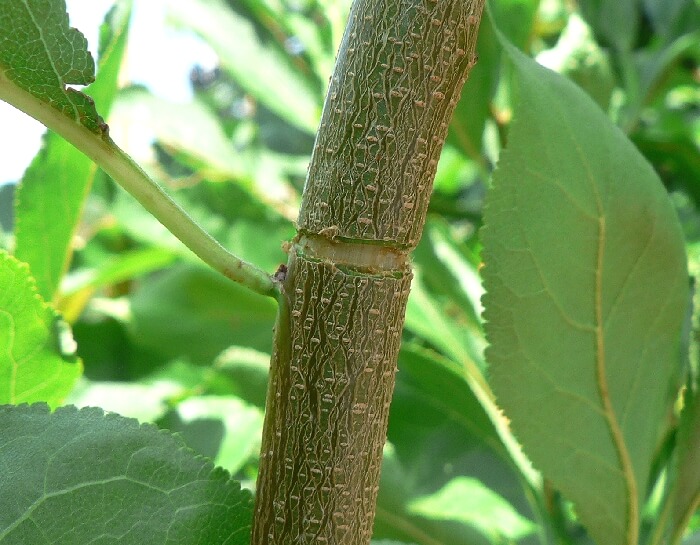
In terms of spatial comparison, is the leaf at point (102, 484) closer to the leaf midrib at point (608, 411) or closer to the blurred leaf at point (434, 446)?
the leaf midrib at point (608, 411)

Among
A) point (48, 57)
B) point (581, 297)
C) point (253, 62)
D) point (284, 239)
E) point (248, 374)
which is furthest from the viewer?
point (253, 62)

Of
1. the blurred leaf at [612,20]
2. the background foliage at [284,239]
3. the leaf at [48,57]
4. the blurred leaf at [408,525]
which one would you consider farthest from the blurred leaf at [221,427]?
the blurred leaf at [612,20]

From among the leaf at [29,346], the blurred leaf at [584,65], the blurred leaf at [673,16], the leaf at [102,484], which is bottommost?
the leaf at [102,484]

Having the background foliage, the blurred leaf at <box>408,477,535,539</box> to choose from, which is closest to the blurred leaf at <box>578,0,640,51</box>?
the background foliage

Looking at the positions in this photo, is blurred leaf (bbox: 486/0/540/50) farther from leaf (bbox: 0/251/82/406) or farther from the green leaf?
leaf (bbox: 0/251/82/406)

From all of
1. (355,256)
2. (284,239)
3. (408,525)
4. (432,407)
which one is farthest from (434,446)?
(355,256)

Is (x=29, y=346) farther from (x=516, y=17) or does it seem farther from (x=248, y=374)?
(x=516, y=17)
